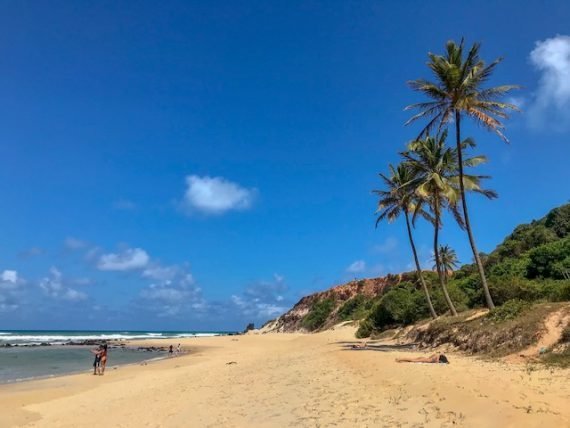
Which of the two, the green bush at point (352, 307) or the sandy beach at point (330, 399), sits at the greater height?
the green bush at point (352, 307)

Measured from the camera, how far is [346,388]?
12.8 meters

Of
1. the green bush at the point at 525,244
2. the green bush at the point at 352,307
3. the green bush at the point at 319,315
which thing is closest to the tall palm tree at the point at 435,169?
the green bush at the point at 525,244

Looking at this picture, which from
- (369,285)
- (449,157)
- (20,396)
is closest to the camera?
(20,396)

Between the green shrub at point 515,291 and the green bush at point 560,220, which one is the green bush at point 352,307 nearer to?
the green bush at point 560,220

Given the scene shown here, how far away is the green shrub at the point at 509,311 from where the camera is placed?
18062 mm

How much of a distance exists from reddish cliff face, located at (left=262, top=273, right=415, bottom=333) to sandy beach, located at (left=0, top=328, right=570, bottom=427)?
56450mm

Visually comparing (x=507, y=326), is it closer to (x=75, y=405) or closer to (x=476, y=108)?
(x=476, y=108)

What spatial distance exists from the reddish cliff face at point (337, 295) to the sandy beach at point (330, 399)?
56450 millimetres

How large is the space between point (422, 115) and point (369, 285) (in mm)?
62876

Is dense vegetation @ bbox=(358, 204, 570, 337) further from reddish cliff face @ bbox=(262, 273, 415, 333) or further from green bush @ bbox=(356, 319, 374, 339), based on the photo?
reddish cliff face @ bbox=(262, 273, 415, 333)

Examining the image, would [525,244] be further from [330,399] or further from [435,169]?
[330,399]

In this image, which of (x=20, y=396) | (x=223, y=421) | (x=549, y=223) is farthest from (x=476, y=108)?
(x=549, y=223)

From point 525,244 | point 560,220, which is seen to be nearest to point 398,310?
point 525,244

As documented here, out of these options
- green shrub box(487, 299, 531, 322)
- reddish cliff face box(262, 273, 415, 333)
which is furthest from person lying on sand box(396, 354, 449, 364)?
reddish cliff face box(262, 273, 415, 333)
